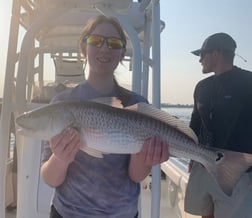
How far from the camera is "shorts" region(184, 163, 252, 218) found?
3529 millimetres

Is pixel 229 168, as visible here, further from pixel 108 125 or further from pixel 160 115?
pixel 108 125

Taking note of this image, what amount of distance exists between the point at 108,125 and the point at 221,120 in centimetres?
209

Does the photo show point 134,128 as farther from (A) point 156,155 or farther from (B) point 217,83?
(B) point 217,83

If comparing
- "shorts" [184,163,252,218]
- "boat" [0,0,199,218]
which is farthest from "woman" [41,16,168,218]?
"shorts" [184,163,252,218]

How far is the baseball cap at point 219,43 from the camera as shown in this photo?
156 inches

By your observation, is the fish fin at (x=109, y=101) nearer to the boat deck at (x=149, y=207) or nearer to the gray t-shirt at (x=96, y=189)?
the gray t-shirt at (x=96, y=189)

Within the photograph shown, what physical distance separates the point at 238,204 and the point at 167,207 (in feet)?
7.08

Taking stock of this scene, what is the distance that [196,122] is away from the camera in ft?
13.2

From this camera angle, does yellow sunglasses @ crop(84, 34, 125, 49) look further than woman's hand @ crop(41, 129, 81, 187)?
Yes

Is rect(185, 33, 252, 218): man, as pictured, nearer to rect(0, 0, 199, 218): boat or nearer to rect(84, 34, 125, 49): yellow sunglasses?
rect(0, 0, 199, 218): boat

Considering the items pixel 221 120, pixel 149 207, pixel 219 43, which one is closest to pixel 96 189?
pixel 221 120

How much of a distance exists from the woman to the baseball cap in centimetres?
219

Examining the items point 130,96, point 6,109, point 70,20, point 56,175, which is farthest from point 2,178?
point 70,20

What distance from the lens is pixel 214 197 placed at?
3.72 m
